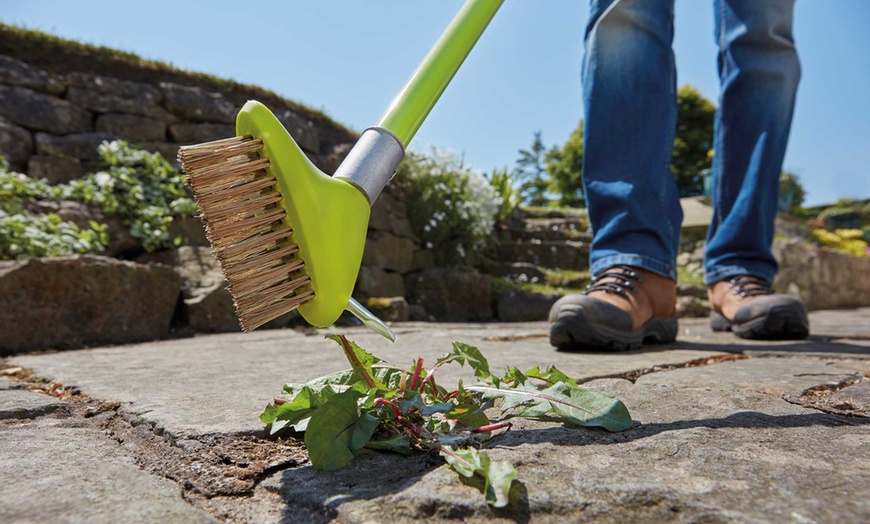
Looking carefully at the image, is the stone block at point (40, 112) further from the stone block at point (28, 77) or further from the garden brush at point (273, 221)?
the garden brush at point (273, 221)

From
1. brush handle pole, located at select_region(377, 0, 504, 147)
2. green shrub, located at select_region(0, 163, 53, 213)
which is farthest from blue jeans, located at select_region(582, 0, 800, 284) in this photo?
green shrub, located at select_region(0, 163, 53, 213)

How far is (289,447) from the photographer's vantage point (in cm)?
78

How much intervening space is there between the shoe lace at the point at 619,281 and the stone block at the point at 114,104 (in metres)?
3.72

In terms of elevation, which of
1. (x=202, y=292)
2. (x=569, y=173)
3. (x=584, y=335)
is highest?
(x=569, y=173)

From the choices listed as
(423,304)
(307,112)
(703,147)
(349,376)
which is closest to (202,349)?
(349,376)

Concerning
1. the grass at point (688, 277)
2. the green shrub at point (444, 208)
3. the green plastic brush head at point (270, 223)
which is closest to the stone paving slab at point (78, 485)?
the green plastic brush head at point (270, 223)

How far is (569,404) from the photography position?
0.82 metres

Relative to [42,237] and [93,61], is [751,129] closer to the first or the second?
[42,237]

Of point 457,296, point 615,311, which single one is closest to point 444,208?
point 457,296

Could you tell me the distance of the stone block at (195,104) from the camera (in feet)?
14.7

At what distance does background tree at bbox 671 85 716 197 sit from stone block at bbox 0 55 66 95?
13.9m

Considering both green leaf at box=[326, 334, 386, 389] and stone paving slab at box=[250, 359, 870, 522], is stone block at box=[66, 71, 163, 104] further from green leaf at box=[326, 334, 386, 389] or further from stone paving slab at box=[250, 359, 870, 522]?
stone paving slab at box=[250, 359, 870, 522]

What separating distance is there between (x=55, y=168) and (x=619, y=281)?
3.53 meters

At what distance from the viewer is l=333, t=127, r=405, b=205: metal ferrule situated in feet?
2.96
